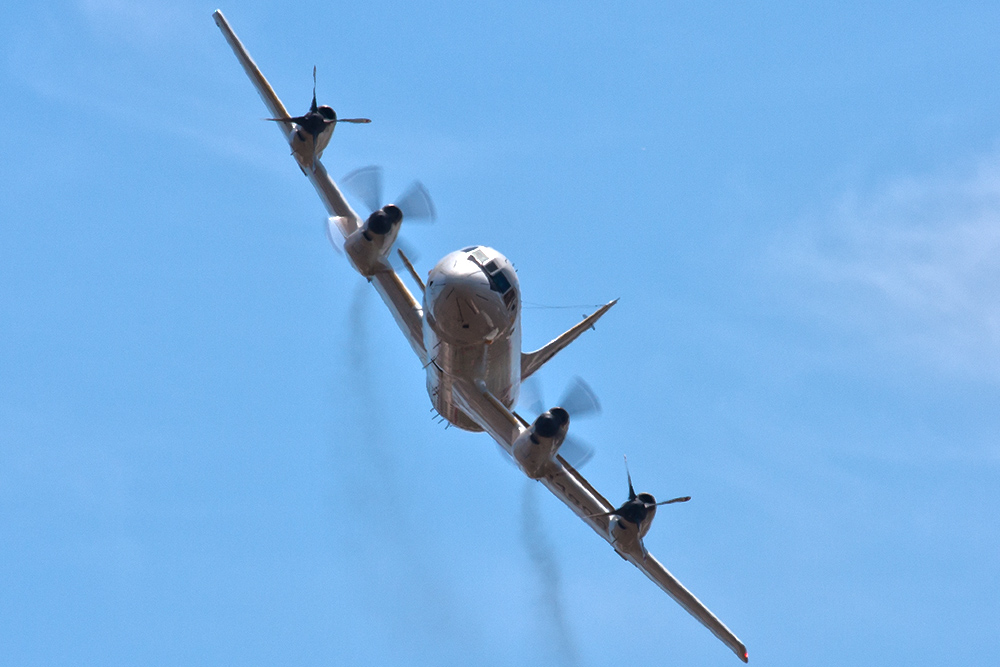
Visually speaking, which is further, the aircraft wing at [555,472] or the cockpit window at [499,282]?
the aircraft wing at [555,472]

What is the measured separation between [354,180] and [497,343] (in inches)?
294

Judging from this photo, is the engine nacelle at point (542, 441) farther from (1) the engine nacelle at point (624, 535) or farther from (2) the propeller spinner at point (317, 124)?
(2) the propeller spinner at point (317, 124)

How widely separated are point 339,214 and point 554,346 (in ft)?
27.6

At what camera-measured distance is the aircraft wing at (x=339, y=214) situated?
4153 cm

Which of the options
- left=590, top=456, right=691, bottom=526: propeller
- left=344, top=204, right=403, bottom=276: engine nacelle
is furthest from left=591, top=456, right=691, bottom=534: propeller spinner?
left=344, top=204, right=403, bottom=276: engine nacelle

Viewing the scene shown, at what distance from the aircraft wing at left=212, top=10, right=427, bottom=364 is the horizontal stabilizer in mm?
3803

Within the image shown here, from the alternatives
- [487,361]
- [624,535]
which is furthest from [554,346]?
[624,535]

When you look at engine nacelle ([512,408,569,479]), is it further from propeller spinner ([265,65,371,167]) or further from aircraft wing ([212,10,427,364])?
propeller spinner ([265,65,371,167])

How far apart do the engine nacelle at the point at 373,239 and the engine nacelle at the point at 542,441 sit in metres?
7.68

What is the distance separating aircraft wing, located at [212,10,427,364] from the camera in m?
41.5

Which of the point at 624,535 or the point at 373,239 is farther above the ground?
the point at 373,239

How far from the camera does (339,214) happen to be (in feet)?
143

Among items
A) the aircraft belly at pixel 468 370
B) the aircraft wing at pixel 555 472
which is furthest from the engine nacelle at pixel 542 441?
the aircraft belly at pixel 468 370

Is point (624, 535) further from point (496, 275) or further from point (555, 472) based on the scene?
point (496, 275)
